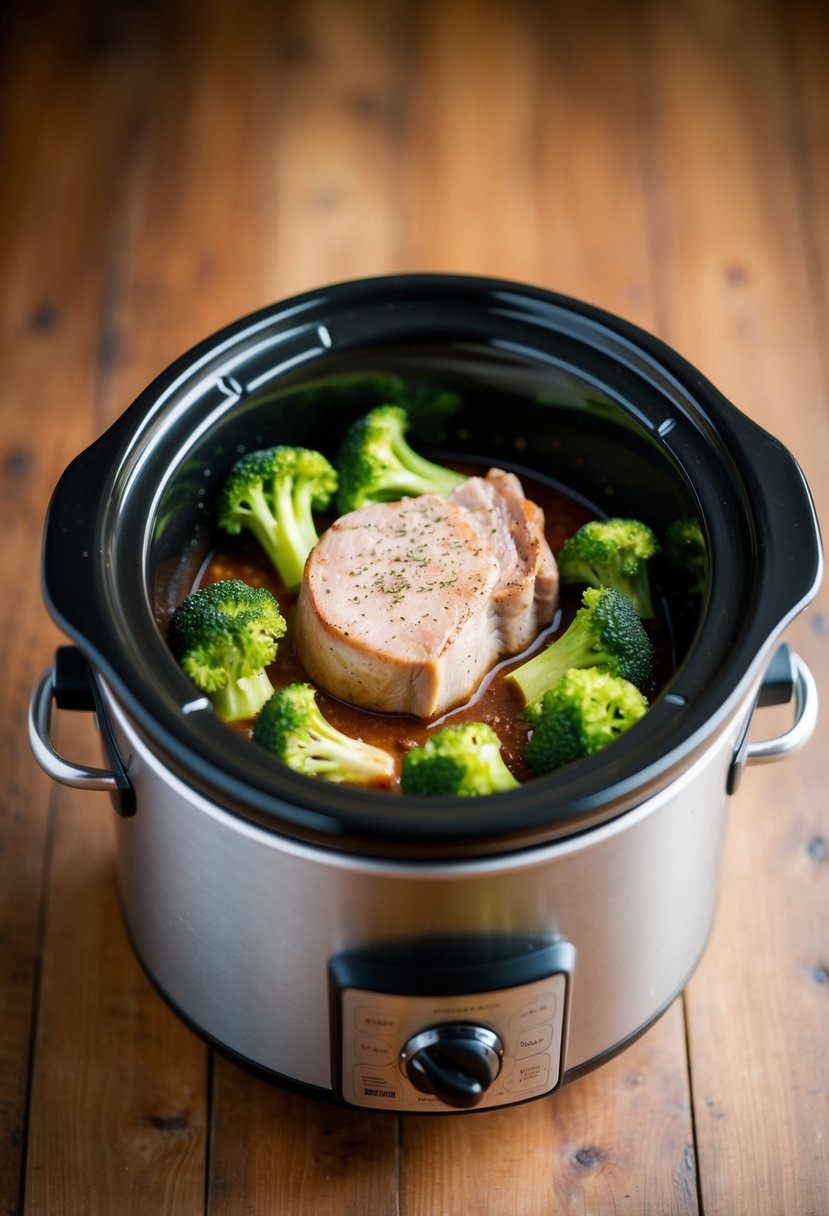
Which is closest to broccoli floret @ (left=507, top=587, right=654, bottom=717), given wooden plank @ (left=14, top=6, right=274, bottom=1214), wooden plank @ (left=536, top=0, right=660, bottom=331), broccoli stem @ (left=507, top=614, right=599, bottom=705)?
broccoli stem @ (left=507, top=614, right=599, bottom=705)

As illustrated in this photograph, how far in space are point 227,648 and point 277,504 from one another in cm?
28

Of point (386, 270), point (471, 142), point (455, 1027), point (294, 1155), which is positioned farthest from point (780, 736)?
point (471, 142)

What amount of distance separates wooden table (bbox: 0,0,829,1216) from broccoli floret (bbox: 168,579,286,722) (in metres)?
0.62

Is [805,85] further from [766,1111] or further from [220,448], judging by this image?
[766,1111]

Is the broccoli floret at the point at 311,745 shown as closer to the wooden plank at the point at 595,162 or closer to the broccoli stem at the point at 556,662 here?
the broccoli stem at the point at 556,662

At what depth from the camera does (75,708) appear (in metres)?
1.71

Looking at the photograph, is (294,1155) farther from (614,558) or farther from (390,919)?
(614,558)

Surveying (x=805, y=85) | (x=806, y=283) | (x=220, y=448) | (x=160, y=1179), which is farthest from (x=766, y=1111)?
(x=805, y=85)

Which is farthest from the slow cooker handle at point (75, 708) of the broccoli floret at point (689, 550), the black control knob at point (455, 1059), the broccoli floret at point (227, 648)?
the broccoli floret at point (689, 550)

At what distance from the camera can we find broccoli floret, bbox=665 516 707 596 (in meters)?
1.70

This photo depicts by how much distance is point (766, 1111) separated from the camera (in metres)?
1.90

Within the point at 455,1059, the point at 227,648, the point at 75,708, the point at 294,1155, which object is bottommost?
the point at 294,1155

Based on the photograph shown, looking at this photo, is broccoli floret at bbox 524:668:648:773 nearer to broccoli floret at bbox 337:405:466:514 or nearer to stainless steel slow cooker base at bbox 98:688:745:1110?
stainless steel slow cooker base at bbox 98:688:745:1110

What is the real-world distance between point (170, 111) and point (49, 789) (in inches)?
65.5
